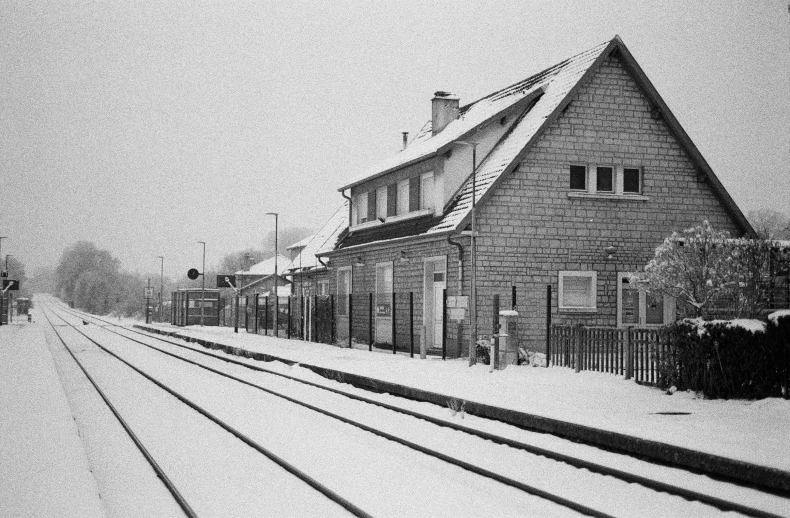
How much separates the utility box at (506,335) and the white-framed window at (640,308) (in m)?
5.52

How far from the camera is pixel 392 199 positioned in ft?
105

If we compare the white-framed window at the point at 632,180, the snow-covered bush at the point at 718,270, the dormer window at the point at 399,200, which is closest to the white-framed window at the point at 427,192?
the dormer window at the point at 399,200

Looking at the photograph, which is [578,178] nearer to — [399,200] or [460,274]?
[460,274]

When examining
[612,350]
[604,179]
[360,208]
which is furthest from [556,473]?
[360,208]

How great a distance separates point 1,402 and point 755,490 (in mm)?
12652

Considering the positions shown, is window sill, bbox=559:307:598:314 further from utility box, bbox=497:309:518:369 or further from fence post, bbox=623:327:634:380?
fence post, bbox=623:327:634:380

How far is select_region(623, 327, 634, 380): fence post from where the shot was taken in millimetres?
17266

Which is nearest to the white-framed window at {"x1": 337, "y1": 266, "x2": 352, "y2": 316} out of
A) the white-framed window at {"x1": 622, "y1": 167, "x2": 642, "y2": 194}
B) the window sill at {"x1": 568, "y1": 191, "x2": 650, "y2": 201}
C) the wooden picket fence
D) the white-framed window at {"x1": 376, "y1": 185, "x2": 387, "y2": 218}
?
the white-framed window at {"x1": 376, "y1": 185, "x2": 387, "y2": 218}

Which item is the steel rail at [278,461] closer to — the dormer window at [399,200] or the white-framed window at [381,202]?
the dormer window at [399,200]

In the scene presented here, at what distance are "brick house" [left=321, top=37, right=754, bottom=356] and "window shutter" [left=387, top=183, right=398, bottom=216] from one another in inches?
112

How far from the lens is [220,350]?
1346 inches

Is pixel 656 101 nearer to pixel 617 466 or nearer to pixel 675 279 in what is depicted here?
pixel 675 279

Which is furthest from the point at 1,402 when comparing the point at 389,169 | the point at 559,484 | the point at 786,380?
the point at 389,169

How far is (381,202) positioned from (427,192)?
175 inches
